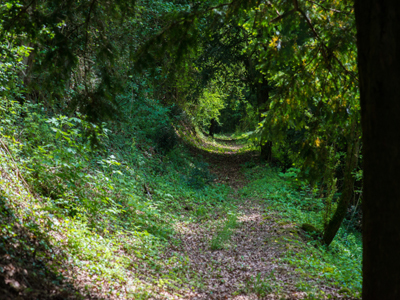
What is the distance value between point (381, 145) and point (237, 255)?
489cm

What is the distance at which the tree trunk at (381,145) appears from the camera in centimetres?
274

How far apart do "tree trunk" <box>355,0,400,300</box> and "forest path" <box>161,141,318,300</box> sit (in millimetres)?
2408

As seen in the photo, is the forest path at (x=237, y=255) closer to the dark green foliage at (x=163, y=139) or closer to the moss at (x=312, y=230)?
the moss at (x=312, y=230)

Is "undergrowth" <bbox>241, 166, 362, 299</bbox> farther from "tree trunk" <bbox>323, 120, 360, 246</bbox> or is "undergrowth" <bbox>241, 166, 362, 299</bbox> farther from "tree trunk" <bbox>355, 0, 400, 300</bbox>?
"tree trunk" <bbox>355, 0, 400, 300</bbox>

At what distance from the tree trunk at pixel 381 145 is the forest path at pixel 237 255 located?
2408 millimetres

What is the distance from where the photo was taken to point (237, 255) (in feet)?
22.8

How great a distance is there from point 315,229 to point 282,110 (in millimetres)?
4149

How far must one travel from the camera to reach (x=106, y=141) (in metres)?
9.57

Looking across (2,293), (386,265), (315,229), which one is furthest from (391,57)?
(315,229)

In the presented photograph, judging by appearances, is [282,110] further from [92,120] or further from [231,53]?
[231,53]

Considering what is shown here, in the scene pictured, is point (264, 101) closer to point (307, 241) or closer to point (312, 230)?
point (312, 230)

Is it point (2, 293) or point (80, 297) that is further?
point (80, 297)

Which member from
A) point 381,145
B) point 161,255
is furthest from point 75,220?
point 381,145

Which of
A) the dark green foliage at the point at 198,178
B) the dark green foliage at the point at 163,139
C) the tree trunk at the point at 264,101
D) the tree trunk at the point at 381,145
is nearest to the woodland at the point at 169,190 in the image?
the tree trunk at the point at 381,145
